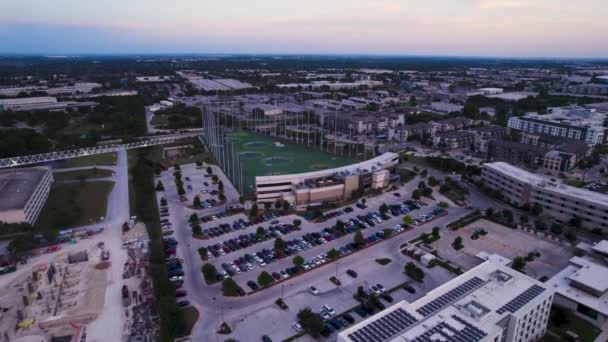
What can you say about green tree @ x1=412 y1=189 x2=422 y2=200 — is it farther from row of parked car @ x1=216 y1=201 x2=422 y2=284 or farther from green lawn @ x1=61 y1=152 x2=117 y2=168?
green lawn @ x1=61 y1=152 x2=117 y2=168

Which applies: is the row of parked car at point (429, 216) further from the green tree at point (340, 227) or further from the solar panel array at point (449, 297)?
the solar panel array at point (449, 297)

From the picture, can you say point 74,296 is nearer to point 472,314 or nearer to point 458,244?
point 472,314

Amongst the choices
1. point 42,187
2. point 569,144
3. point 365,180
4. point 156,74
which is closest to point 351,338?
point 365,180

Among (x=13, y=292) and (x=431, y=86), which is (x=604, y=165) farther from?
(x=431, y=86)

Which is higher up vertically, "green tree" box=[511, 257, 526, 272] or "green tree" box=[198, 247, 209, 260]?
"green tree" box=[511, 257, 526, 272]

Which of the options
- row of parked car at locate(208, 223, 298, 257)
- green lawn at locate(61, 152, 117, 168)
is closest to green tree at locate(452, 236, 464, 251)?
row of parked car at locate(208, 223, 298, 257)

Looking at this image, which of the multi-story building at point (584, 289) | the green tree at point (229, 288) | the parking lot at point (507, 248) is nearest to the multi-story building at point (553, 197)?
the parking lot at point (507, 248)
